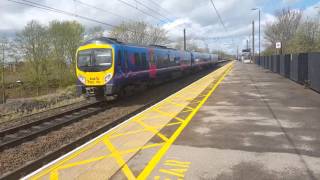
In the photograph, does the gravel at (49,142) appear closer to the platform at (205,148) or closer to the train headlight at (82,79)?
the platform at (205,148)

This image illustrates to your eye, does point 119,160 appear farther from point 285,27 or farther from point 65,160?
point 285,27

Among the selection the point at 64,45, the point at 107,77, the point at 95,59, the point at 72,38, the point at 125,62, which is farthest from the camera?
the point at 72,38

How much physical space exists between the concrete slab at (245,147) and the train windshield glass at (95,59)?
536 centimetres

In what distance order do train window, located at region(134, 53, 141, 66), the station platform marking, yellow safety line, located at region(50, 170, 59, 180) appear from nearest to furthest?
yellow safety line, located at region(50, 170, 59, 180), the station platform marking, train window, located at region(134, 53, 141, 66)

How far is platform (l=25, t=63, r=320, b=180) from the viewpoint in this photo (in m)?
4.70

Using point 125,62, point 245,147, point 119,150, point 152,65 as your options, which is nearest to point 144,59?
point 152,65

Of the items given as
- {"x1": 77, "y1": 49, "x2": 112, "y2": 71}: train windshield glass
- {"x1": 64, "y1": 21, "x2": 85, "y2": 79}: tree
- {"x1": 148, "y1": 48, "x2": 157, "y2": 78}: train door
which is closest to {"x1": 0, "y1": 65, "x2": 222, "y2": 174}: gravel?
{"x1": 77, "y1": 49, "x2": 112, "y2": 71}: train windshield glass

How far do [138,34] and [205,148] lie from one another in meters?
44.0

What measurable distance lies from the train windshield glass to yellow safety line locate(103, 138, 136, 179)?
671 cm

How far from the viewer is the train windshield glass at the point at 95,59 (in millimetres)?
13000

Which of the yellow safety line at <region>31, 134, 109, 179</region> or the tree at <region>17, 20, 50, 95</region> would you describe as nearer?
the yellow safety line at <region>31, 134, 109, 179</region>

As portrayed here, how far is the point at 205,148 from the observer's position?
19.2 feet

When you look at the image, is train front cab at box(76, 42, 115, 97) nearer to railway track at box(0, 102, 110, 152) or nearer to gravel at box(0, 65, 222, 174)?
railway track at box(0, 102, 110, 152)

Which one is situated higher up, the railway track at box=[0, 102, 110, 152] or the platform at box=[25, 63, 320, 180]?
the platform at box=[25, 63, 320, 180]
